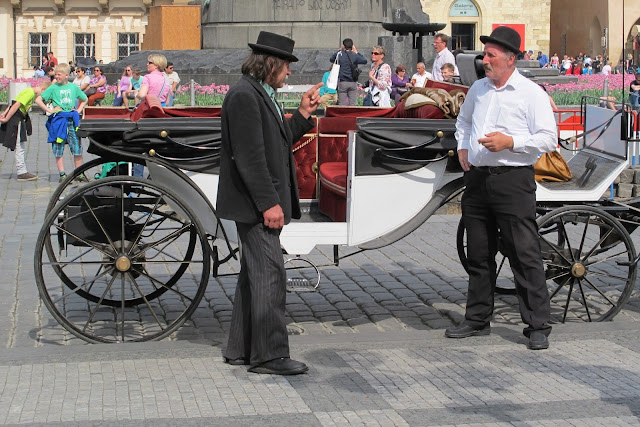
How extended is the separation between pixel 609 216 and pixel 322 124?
195cm

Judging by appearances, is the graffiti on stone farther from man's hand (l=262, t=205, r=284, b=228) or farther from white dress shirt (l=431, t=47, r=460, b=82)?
man's hand (l=262, t=205, r=284, b=228)

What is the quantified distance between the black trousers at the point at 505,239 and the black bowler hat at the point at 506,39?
0.69 m

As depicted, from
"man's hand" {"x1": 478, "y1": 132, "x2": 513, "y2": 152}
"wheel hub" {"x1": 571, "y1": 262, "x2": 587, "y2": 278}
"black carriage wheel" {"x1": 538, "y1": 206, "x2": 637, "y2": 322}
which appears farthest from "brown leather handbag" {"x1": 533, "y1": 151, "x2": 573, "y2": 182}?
"man's hand" {"x1": 478, "y1": 132, "x2": 513, "y2": 152}

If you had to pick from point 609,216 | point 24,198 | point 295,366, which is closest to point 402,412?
point 295,366

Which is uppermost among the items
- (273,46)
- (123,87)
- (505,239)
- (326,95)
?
(273,46)

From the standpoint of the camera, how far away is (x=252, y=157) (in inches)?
234

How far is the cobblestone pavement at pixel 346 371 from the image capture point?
5.39 metres

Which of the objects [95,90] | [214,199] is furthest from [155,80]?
[214,199]

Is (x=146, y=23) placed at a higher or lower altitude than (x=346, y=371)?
higher

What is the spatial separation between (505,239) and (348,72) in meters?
15.4

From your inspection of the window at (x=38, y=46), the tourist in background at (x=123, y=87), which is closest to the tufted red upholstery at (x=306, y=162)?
the tourist in background at (x=123, y=87)

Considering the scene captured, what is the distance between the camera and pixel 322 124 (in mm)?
7746

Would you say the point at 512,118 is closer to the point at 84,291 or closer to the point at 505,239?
the point at 505,239

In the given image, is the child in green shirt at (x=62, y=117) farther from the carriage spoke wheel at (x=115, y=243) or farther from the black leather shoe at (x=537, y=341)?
the black leather shoe at (x=537, y=341)
